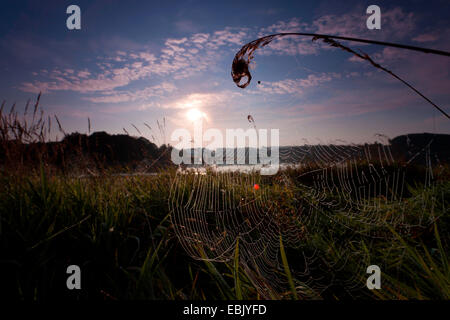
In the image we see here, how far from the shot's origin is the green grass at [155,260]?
1538mm

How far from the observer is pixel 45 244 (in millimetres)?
1897

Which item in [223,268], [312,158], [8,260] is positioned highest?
[312,158]

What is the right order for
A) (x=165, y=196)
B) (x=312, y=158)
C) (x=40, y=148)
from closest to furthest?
(x=312, y=158)
(x=165, y=196)
(x=40, y=148)

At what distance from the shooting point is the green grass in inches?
60.6

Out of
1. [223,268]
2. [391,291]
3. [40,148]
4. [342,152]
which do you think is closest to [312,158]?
[342,152]

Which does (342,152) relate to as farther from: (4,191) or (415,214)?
(4,191)

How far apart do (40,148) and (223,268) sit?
9.52 ft

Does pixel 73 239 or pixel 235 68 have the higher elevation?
pixel 235 68

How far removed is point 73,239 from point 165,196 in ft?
3.78

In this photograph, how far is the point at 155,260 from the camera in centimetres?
210

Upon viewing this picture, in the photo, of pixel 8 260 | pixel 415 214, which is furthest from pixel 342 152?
pixel 8 260

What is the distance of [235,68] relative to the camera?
0.92 m

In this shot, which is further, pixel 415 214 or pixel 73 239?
pixel 415 214
